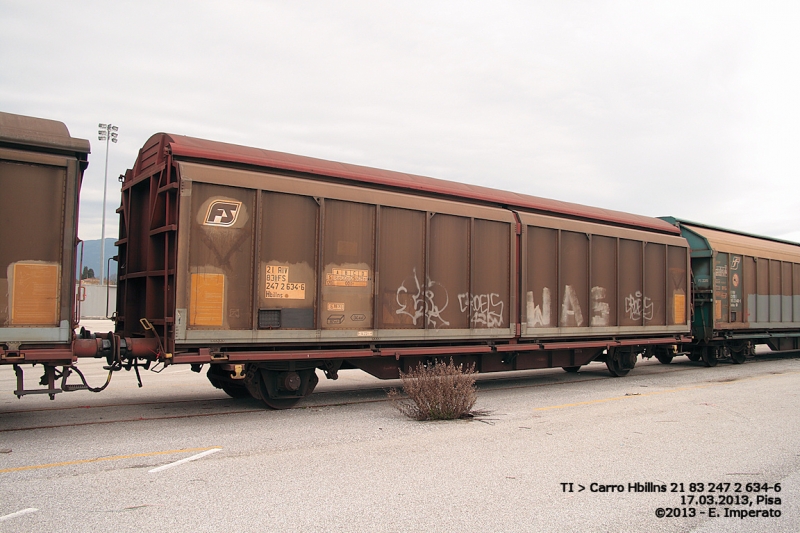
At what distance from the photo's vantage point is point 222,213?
8523mm

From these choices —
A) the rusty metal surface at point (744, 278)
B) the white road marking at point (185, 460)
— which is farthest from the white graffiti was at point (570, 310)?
the white road marking at point (185, 460)

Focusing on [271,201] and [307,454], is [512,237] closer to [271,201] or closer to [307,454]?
[271,201]

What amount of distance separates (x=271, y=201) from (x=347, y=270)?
1596mm

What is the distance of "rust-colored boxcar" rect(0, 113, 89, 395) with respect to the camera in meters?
7.27

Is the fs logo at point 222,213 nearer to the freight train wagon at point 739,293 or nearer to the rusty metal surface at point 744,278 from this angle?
the freight train wagon at point 739,293

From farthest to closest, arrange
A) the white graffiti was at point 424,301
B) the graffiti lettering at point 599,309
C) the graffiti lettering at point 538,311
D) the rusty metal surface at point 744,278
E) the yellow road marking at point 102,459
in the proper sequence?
the rusty metal surface at point 744,278, the graffiti lettering at point 599,309, the graffiti lettering at point 538,311, the white graffiti was at point 424,301, the yellow road marking at point 102,459

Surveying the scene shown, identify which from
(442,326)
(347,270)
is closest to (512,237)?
(442,326)

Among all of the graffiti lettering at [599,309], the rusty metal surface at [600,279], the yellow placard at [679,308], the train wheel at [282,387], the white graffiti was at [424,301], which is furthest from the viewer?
the yellow placard at [679,308]

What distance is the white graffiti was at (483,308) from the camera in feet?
36.5

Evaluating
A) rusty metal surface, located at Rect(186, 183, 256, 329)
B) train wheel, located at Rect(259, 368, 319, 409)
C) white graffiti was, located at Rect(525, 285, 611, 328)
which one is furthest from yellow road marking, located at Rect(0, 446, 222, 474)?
white graffiti was, located at Rect(525, 285, 611, 328)

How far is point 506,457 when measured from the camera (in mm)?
6594

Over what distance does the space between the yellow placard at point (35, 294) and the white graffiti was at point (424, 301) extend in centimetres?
493

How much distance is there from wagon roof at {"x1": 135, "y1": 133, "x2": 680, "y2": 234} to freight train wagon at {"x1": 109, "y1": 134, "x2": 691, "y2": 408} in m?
0.03

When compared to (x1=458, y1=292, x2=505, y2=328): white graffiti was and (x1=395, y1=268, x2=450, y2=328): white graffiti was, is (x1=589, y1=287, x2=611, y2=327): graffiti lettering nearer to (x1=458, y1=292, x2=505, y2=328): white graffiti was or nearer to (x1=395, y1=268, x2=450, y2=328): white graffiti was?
(x1=458, y1=292, x2=505, y2=328): white graffiti was
